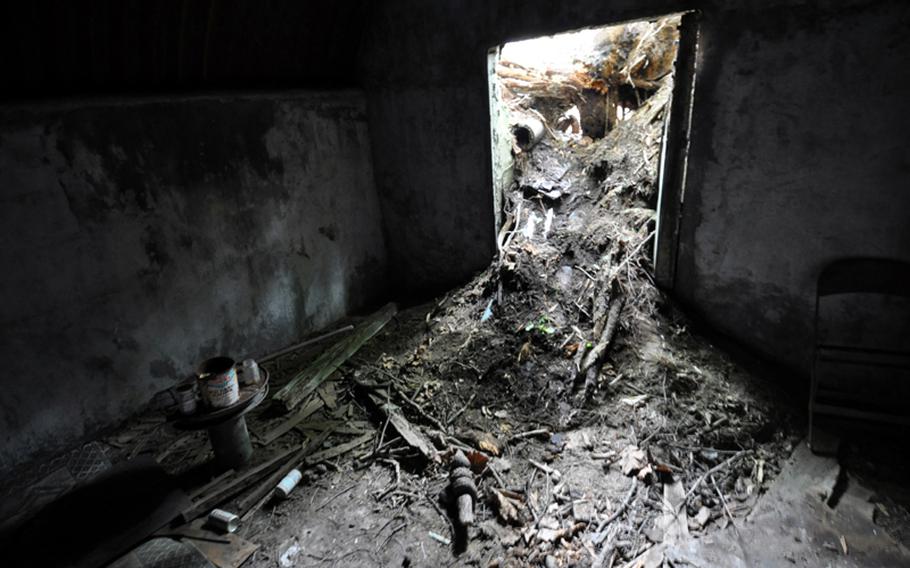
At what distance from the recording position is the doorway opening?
441cm

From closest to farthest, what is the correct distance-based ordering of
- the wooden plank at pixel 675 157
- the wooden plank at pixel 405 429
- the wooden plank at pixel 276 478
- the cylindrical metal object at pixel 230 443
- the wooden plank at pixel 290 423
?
the wooden plank at pixel 276 478
the cylindrical metal object at pixel 230 443
the wooden plank at pixel 405 429
the wooden plank at pixel 675 157
the wooden plank at pixel 290 423

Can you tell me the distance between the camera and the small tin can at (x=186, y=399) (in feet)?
10.0

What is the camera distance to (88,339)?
365cm

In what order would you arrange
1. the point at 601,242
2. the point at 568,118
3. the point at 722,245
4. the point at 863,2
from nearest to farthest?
the point at 863,2 < the point at 722,245 < the point at 601,242 < the point at 568,118

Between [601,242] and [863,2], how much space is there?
2.87 metres

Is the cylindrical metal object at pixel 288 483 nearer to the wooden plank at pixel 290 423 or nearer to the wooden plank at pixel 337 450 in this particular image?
the wooden plank at pixel 337 450

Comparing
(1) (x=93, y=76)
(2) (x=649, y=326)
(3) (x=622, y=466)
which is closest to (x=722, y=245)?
(2) (x=649, y=326)

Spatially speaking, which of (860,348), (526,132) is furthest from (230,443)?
(526,132)

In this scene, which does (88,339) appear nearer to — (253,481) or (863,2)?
(253,481)

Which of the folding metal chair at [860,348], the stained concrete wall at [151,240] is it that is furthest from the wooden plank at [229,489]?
Answer: the folding metal chair at [860,348]

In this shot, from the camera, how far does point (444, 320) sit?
5332 millimetres

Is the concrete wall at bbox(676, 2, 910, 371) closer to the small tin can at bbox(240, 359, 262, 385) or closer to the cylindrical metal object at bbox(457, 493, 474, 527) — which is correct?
the cylindrical metal object at bbox(457, 493, 474, 527)

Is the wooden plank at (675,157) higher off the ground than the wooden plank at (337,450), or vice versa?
the wooden plank at (675,157)

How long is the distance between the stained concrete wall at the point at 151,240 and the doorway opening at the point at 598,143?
2390 mm
